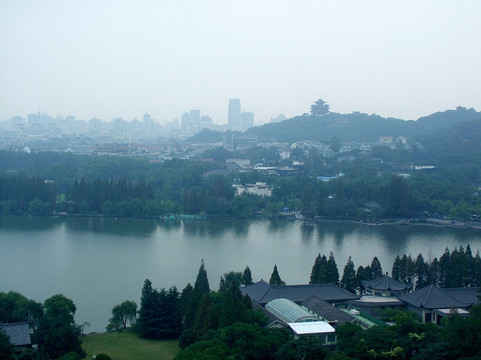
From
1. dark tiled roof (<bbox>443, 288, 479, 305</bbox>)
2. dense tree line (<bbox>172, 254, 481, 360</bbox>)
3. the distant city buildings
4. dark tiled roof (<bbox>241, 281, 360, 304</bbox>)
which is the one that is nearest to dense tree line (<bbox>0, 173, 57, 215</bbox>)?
dark tiled roof (<bbox>241, 281, 360, 304</bbox>)

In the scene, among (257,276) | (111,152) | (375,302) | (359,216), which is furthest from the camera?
(111,152)

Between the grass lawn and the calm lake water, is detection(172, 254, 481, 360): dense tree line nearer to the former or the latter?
the grass lawn

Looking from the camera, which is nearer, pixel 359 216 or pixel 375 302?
pixel 375 302

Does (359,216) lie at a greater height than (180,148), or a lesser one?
lesser

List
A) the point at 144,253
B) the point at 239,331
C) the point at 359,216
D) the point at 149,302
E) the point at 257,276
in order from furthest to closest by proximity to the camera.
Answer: the point at 359,216, the point at 144,253, the point at 257,276, the point at 149,302, the point at 239,331

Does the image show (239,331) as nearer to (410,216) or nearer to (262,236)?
(262,236)

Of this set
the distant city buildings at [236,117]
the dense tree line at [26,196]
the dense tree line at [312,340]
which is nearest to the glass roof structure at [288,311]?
the dense tree line at [312,340]

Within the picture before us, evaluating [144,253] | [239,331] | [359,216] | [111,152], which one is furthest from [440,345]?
[111,152]

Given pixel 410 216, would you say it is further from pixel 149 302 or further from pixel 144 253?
pixel 149 302
